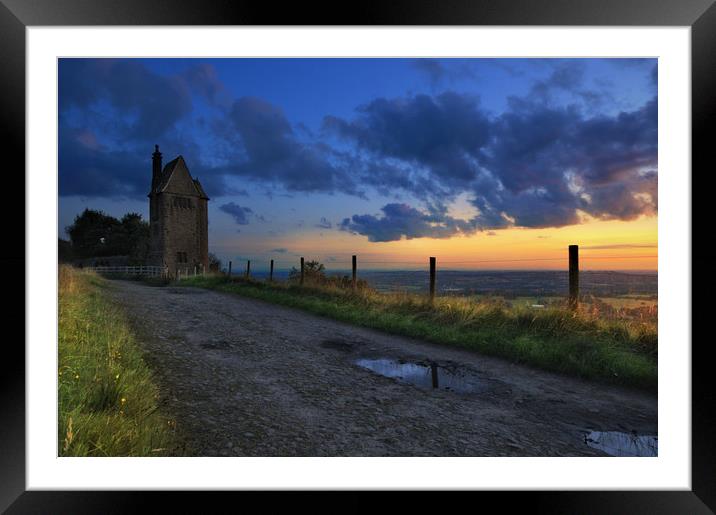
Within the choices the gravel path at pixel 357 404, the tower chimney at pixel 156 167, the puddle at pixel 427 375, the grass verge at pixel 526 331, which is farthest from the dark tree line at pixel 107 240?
the puddle at pixel 427 375

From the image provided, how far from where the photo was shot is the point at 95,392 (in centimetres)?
272

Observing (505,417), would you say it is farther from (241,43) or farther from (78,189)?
(78,189)

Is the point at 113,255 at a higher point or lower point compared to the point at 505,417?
higher

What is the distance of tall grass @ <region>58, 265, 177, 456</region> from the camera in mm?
2318

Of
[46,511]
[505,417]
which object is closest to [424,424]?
[505,417]

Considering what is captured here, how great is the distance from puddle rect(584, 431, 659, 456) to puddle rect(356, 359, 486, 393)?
1.02 meters

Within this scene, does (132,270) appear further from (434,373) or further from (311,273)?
(434,373)

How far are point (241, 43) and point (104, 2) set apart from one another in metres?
0.75

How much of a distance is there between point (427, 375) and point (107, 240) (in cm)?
1810

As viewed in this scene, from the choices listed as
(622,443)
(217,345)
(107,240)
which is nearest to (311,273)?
(217,345)

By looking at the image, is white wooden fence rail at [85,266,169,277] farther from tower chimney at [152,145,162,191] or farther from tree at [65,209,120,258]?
tower chimney at [152,145,162,191]

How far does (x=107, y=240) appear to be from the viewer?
687 inches

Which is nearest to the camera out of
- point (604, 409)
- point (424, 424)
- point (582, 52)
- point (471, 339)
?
point (582, 52)

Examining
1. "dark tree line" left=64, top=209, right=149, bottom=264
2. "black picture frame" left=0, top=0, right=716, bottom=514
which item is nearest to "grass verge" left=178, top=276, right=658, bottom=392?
"black picture frame" left=0, top=0, right=716, bottom=514
